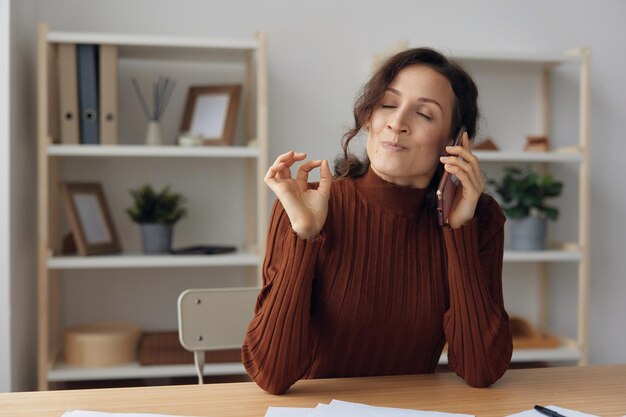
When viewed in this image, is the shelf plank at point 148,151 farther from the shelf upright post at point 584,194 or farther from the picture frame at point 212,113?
the shelf upright post at point 584,194

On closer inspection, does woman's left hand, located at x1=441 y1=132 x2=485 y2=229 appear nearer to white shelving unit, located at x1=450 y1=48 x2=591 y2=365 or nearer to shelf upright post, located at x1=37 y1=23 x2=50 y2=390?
white shelving unit, located at x1=450 y1=48 x2=591 y2=365

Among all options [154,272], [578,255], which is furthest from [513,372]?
[154,272]

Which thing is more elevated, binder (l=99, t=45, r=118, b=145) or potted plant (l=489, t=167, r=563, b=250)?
binder (l=99, t=45, r=118, b=145)

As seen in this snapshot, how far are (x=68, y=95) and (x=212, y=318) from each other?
4.22 feet

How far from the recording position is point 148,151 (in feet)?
8.41

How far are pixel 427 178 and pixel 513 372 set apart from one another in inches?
16.8

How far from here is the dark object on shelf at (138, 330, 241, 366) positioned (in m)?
2.57

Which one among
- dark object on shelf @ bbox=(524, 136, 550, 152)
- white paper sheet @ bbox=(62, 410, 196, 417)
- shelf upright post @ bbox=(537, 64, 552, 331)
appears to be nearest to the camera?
white paper sheet @ bbox=(62, 410, 196, 417)

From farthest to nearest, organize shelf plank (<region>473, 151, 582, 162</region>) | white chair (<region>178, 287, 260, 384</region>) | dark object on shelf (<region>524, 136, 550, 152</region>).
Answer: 1. dark object on shelf (<region>524, 136, 550, 152</region>)
2. shelf plank (<region>473, 151, 582, 162</region>)
3. white chair (<region>178, 287, 260, 384</region>)

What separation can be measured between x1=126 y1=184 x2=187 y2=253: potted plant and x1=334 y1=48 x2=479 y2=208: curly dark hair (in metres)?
1.28

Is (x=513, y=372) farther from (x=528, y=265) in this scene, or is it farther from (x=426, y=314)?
(x=528, y=265)

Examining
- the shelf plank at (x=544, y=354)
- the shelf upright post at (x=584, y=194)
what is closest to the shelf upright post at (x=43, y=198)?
the shelf plank at (x=544, y=354)

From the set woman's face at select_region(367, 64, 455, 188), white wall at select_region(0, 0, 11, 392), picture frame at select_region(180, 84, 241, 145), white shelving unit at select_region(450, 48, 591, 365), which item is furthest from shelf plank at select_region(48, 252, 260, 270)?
woman's face at select_region(367, 64, 455, 188)

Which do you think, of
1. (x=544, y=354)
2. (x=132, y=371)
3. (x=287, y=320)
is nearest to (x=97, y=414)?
(x=287, y=320)
